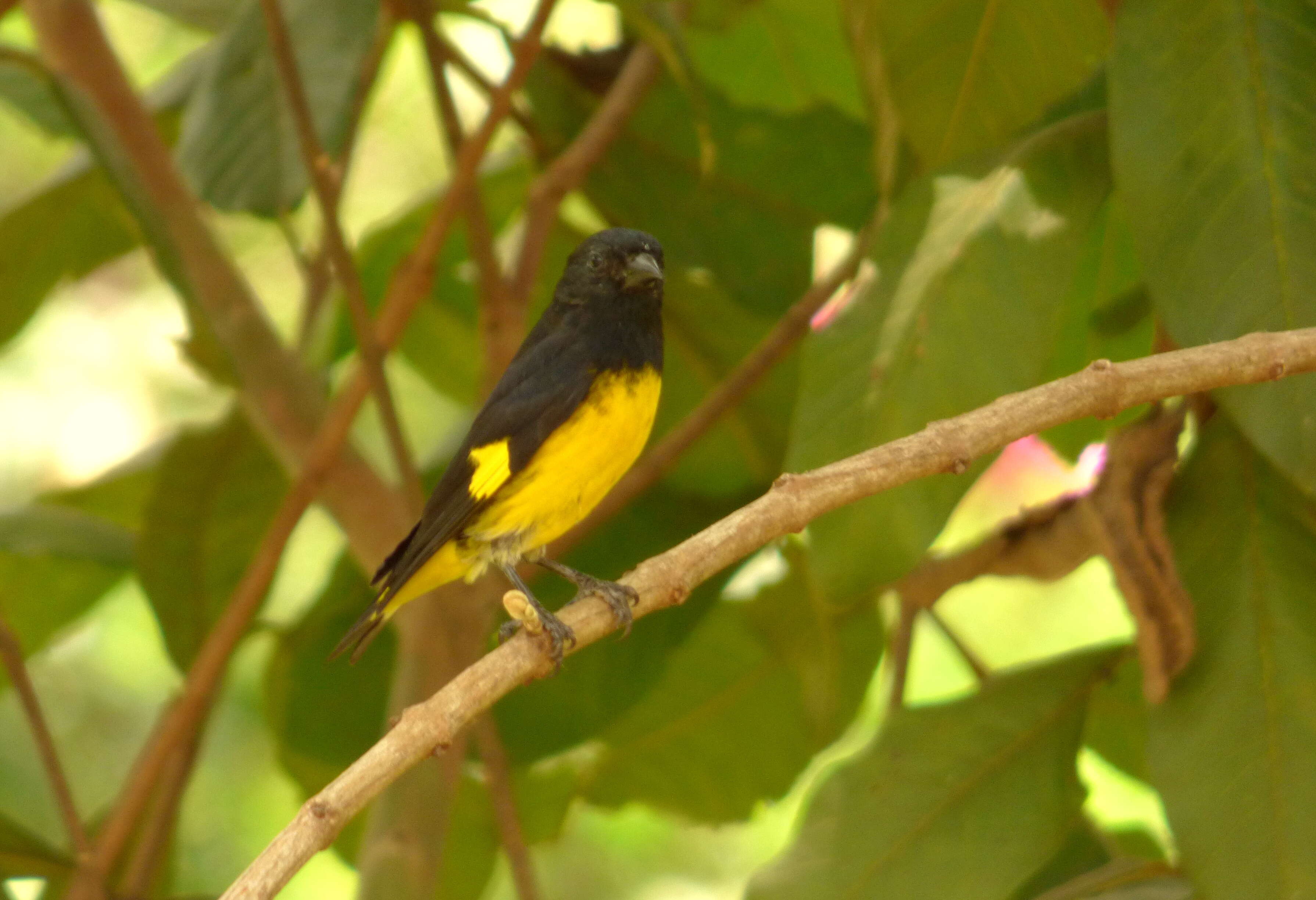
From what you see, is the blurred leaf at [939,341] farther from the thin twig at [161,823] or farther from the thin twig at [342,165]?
the thin twig at [161,823]

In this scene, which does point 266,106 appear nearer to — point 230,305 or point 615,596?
point 230,305

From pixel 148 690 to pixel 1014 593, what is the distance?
254 centimetres

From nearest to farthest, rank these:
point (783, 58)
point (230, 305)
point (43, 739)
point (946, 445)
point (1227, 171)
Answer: point (946, 445) → point (1227, 171) → point (43, 739) → point (230, 305) → point (783, 58)

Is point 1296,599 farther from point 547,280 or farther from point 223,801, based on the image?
point 223,801

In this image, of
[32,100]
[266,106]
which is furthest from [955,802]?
[32,100]

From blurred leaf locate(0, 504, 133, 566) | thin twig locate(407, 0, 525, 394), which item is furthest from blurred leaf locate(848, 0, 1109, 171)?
blurred leaf locate(0, 504, 133, 566)

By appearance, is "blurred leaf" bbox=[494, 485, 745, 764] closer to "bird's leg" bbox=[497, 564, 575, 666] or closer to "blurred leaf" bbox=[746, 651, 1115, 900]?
"bird's leg" bbox=[497, 564, 575, 666]

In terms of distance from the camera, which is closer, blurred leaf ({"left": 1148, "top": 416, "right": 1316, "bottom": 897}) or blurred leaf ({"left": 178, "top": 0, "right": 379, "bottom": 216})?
blurred leaf ({"left": 1148, "top": 416, "right": 1316, "bottom": 897})

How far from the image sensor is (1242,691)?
1629mm

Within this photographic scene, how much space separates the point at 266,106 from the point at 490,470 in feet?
2.21

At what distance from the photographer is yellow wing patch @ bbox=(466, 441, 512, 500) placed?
6.59 ft

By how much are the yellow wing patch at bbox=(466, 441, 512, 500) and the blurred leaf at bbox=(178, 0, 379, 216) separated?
1.57ft

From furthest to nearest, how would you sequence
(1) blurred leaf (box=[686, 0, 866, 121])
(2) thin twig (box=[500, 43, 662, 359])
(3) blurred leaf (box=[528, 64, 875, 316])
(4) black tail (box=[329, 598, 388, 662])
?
(1) blurred leaf (box=[686, 0, 866, 121]) < (3) blurred leaf (box=[528, 64, 875, 316]) < (2) thin twig (box=[500, 43, 662, 359]) < (4) black tail (box=[329, 598, 388, 662])

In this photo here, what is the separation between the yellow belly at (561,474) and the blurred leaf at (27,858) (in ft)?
1.92
